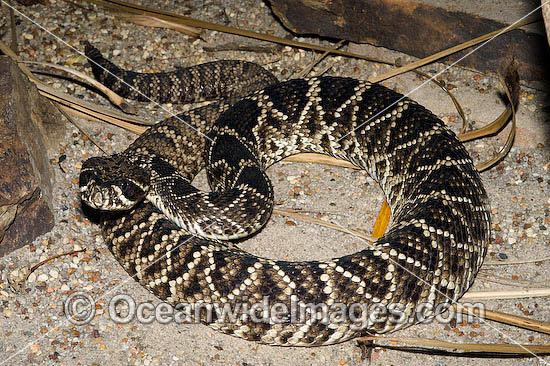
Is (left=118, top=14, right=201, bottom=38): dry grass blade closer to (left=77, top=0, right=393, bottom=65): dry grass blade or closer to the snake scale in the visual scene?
(left=77, top=0, right=393, bottom=65): dry grass blade

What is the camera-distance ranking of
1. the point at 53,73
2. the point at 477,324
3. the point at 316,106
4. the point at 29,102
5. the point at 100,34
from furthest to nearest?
1. the point at 100,34
2. the point at 53,73
3. the point at 316,106
4. the point at 29,102
5. the point at 477,324

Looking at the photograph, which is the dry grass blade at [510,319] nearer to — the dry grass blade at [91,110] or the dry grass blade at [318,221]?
the dry grass blade at [318,221]

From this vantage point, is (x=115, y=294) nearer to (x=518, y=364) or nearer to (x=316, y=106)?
(x=316, y=106)

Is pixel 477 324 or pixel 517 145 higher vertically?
pixel 517 145

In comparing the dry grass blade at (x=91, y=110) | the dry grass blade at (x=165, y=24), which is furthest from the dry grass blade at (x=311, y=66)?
the dry grass blade at (x=91, y=110)

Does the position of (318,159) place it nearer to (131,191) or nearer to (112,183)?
(131,191)

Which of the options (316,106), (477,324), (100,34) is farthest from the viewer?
(100,34)

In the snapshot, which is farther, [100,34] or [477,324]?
[100,34]

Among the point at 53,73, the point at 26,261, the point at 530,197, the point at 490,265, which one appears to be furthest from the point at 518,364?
the point at 53,73

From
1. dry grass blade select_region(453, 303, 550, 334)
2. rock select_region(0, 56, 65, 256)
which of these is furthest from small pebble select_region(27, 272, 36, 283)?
dry grass blade select_region(453, 303, 550, 334)
